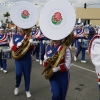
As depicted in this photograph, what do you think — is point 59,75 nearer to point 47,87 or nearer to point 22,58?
point 22,58

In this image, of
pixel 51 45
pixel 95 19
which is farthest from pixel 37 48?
pixel 95 19

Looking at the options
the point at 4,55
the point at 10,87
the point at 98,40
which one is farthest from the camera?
the point at 4,55

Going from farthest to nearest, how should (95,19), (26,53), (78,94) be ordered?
(95,19) → (78,94) → (26,53)

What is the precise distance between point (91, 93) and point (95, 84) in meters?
0.84

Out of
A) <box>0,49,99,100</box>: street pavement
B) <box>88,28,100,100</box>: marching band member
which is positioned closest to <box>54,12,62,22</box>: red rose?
<box>88,28,100,100</box>: marching band member

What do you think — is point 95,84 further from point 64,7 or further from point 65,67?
point 64,7

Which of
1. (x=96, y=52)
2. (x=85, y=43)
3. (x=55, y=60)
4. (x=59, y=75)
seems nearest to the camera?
(x=96, y=52)

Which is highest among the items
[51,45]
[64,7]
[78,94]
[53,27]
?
[64,7]

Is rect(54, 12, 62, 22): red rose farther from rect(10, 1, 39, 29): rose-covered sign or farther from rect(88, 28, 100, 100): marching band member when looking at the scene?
rect(10, 1, 39, 29): rose-covered sign

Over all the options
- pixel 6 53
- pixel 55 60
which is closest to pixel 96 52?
pixel 55 60

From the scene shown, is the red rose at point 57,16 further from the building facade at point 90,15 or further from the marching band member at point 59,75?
the building facade at point 90,15

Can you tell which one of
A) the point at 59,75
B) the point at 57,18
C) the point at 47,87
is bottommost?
the point at 47,87

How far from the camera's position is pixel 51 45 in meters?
3.57

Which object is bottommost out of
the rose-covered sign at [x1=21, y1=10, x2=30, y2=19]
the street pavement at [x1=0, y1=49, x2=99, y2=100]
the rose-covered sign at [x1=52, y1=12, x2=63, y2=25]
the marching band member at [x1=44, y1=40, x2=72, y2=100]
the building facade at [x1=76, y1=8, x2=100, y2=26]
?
the street pavement at [x1=0, y1=49, x2=99, y2=100]
